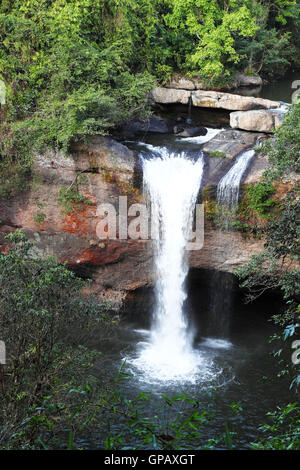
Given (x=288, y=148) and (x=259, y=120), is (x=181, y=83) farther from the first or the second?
(x=288, y=148)

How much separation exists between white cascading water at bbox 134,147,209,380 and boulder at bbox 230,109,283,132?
2.97 m

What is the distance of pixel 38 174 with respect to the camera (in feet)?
43.7

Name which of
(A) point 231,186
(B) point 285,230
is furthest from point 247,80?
(B) point 285,230

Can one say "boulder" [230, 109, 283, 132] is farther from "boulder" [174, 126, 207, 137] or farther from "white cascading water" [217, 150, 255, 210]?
"white cascading water" [217, 150, 255, 210]

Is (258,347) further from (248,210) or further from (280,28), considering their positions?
(280,28)

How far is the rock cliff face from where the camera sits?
43.1 feet

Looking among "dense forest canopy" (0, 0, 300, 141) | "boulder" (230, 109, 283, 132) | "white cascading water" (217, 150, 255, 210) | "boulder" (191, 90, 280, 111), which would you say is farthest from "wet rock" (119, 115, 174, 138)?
"white cascading water" (217, 150, 255, 210)

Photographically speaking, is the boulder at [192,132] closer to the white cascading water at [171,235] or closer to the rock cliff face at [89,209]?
the white cascading water at [171,235]

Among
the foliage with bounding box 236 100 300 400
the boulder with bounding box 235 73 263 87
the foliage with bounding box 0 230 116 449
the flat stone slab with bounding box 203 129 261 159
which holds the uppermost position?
the boulder with bounding box 235 73 263 87

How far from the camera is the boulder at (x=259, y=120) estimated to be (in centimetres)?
1523

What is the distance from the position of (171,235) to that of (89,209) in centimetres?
256

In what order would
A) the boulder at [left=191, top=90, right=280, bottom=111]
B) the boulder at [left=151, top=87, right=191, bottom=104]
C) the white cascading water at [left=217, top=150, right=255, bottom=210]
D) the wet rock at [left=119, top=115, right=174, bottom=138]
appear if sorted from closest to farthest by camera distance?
1. the white cascading water at [left=217, top=150, right=255, bottom=210]
2. the wet rock at [left=119, top=115, right=174, bottom=138]
3. the boulder at [left=191, top=90, right=280, bottom=111]
4. the boulder at [left=151, top=87, right=191, bottom=104]

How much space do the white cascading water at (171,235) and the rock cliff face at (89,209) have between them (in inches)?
14.3
